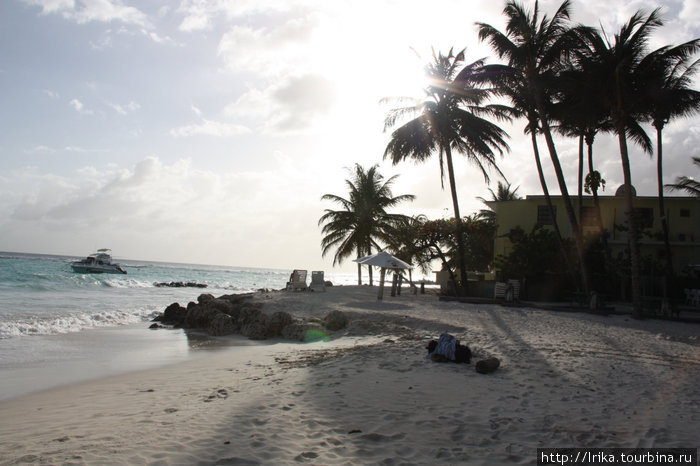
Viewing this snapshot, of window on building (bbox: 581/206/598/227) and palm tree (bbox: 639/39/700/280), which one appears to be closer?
palm tree (bbox: 639/39/700/280)

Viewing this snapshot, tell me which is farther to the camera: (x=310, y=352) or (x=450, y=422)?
(x=310, y=352)

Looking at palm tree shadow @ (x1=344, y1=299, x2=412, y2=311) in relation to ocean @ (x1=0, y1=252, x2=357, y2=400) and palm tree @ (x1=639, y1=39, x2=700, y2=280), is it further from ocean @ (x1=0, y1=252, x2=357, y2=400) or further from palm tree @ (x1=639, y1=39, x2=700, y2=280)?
palm tree @ (x1=639, y1=39, x2=700, y2=280)

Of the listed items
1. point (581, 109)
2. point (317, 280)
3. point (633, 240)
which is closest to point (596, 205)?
A: point (581, 109)

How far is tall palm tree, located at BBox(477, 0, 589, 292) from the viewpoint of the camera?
1720cm

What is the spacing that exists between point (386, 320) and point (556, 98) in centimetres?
1500

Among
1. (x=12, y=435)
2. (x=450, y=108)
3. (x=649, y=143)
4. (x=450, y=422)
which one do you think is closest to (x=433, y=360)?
(x=450, y=422)

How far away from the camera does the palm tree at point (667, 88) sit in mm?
15141

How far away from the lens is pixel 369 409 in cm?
455

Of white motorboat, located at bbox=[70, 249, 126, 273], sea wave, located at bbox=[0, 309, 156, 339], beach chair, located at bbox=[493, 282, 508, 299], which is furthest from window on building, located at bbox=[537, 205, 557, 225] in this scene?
white motorboat, located at bbox=[70, 249, 126, 273]

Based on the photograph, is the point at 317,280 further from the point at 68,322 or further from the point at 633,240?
the point at 633,240

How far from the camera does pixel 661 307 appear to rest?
47.4 feet

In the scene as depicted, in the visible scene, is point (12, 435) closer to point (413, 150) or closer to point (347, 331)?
point (347, 331)

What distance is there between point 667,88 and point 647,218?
8.17 meters

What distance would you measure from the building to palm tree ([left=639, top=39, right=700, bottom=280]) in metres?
2.44
